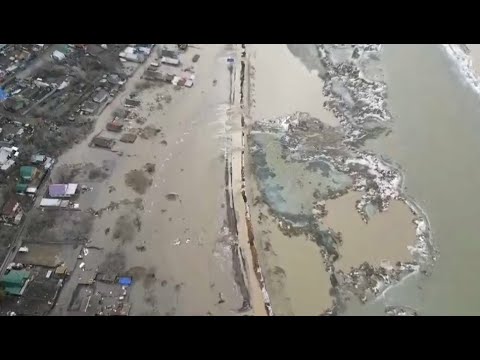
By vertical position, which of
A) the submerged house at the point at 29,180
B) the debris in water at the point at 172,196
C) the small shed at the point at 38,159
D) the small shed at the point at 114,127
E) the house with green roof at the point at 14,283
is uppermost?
the small shed at the point at 114,127

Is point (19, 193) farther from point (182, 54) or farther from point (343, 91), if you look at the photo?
point (343, 91)

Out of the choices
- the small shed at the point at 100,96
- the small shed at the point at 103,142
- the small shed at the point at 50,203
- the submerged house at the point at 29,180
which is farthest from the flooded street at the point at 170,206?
the submerged house at the point at 29,180

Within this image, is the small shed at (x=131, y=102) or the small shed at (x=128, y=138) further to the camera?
the small shed at (x=131, y=102)

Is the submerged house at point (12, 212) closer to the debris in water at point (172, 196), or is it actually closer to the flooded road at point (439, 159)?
the debris in water at point (172, 196)

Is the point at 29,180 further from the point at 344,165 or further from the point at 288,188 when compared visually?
the point at 344,165

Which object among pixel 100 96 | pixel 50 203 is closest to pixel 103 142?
pixel 100 96
